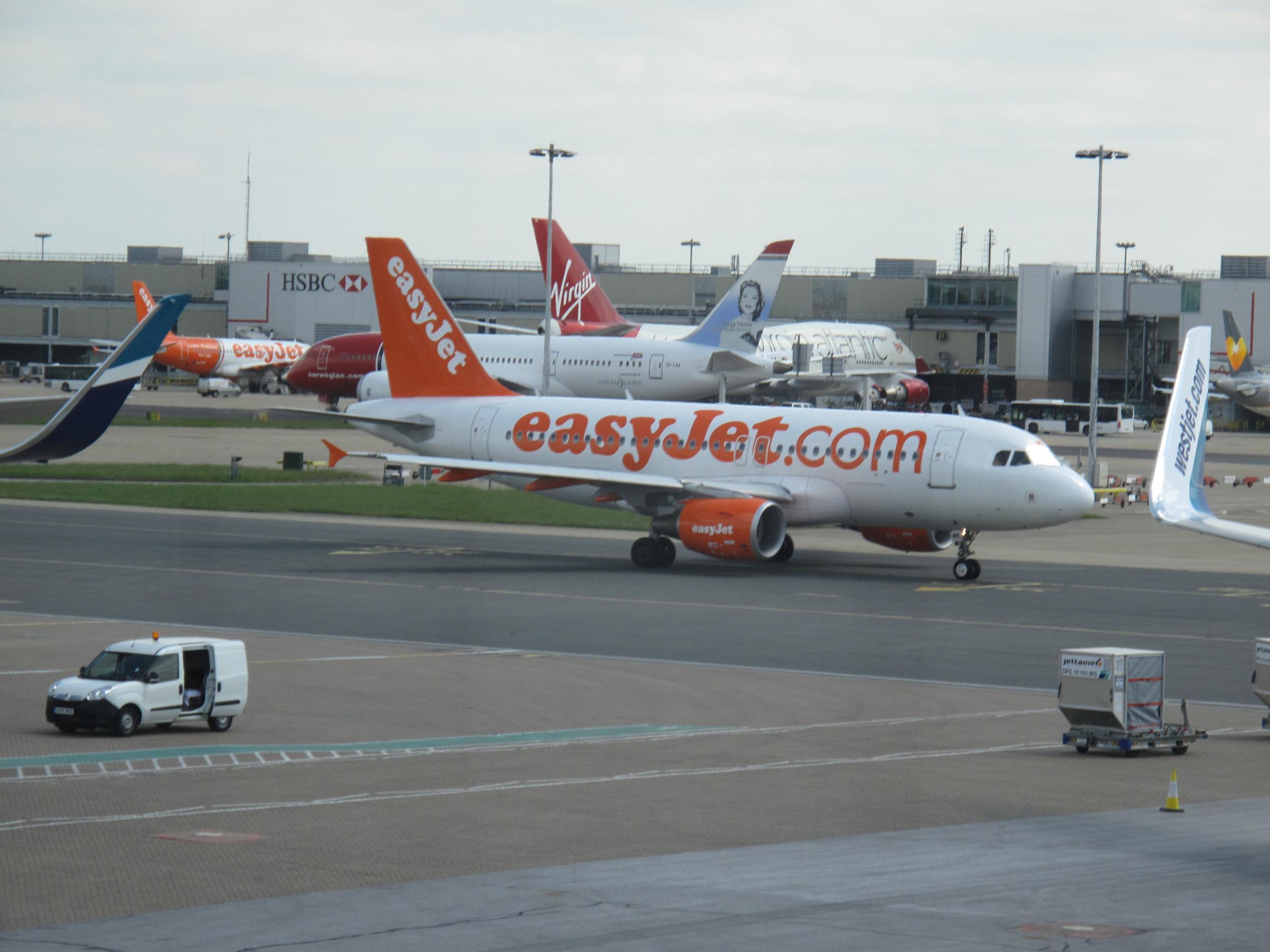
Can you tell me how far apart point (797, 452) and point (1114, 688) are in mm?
23795

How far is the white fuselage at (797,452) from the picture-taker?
151 ft

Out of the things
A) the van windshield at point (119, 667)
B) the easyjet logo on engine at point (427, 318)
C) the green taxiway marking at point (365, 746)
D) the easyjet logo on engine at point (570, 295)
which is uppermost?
the easyjet logo on engine at point (570, 295)

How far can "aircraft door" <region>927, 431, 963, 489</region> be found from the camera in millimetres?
46062

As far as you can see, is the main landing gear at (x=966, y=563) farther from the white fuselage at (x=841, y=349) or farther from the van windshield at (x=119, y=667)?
the white fuselage at (x=841, y=349)

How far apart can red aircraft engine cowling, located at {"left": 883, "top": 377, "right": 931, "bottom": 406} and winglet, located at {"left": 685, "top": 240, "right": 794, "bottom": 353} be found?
31841mm

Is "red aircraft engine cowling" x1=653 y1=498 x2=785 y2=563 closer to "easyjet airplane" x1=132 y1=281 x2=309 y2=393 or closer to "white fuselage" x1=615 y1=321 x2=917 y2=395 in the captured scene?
"white fuselage" x1=615 y1=321 x2=917 y2=395

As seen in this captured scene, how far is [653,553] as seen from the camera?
48.9 m

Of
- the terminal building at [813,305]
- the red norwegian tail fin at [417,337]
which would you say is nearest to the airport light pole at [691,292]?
the terminal building at [813,305]

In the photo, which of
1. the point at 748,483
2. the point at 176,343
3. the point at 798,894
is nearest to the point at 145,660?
the point at 798,894

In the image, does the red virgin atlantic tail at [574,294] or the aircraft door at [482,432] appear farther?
the red virgin atlantic tail at [574,294]

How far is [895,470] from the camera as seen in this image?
46812 mm

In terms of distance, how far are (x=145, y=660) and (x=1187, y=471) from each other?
1603 cm

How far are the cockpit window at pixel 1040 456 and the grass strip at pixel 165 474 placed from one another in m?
38.7

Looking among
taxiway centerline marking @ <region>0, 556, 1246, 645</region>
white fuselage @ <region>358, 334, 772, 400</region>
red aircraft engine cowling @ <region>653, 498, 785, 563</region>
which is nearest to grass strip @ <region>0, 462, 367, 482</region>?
white fuselage @ <region>358, 334, 772, 400</region>
